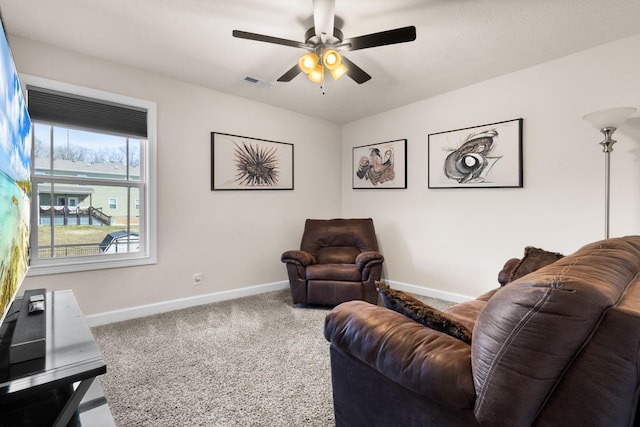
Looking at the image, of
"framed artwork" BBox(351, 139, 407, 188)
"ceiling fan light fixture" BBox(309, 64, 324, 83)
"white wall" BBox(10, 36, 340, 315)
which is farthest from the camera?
"framed artwork" BBox(351, 139, 407, 188)

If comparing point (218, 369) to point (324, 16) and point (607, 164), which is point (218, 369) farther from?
point (607, 164)

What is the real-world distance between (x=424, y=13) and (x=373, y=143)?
2268mm

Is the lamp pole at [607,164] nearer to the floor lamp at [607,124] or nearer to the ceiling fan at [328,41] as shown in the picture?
the floor lamp at [607,124]

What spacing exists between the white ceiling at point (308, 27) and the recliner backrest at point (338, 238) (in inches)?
68.4

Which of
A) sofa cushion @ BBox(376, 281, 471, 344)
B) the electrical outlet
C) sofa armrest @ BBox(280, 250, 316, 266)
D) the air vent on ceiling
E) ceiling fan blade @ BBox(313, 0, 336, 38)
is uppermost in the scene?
the air vent on ceiling

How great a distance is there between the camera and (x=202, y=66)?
2902 millimetres

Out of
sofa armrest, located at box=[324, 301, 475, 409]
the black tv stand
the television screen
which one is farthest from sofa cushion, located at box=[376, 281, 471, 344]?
the television screen

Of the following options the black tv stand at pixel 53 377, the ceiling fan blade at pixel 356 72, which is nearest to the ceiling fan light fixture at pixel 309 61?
the ceiling fan blade at pixel 356 72

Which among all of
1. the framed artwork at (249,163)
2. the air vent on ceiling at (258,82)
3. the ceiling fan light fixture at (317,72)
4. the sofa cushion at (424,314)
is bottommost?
the sofa cushion at (424,314)

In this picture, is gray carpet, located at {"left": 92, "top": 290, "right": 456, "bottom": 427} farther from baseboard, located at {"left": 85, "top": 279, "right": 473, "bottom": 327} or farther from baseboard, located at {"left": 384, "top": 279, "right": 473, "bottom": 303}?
baseboard, located at {"left": 384, "top": 279, "right": 473, "bottom": 303}

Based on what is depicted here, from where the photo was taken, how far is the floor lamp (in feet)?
7.10

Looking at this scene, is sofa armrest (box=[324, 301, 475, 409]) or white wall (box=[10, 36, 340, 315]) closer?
sofa armrest (box=[324, 301, 475, 409])

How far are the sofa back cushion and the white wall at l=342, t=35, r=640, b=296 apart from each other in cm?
234

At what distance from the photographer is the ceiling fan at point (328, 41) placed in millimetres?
1885
